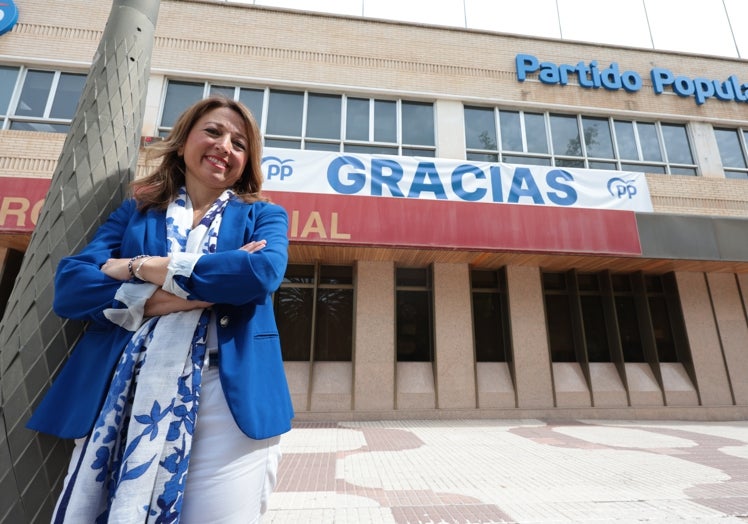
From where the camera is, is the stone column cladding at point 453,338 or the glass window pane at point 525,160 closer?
the stone column cladding at point 453,338

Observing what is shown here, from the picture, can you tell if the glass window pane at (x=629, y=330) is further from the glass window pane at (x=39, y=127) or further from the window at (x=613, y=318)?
the glass window pane at (x=39, y=127)

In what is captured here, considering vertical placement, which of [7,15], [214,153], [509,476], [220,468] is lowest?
[509,476]

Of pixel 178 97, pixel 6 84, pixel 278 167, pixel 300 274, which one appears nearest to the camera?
pixel 278 167

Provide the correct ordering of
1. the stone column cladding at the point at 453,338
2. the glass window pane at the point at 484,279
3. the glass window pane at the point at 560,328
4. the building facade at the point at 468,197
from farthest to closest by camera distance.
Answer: the glass window pane at the point at 484,279, the glass window pane at the point at 560,328, the stone column cladding at the point at 453,338, the building facade at the point at 468,197

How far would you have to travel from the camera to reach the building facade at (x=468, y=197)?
7285 millimetres

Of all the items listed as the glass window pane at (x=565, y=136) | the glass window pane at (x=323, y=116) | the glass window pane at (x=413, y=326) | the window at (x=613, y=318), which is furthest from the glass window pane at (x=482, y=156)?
the glass window pane at (x=413, y=326)

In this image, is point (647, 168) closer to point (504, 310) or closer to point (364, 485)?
point (504, 310)

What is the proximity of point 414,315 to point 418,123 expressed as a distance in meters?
4.82

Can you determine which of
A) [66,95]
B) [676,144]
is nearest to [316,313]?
[66,95]

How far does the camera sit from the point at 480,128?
31.0ft

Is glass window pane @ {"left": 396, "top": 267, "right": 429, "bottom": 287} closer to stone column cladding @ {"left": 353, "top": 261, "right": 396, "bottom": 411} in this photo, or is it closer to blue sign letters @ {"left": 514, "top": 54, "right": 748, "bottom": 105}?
stone column cladding @ {"left": 353, "top": 261, "right": 396, "bottom": 411}

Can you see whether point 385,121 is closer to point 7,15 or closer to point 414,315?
point 414,315

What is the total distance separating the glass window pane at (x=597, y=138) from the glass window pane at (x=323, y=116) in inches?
257

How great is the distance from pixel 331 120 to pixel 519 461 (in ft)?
26.4
